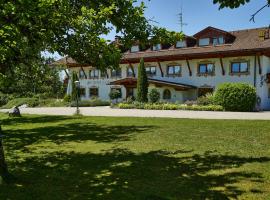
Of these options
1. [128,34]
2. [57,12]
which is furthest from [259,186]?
[57,12]

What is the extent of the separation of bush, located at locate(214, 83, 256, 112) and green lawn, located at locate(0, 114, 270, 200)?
1717 cm

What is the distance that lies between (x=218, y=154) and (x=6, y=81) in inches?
244

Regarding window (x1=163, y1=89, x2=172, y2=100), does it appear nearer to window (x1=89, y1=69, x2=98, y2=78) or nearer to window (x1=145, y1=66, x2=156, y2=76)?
window (x1=145, y1=66, x2=156, y2=76)

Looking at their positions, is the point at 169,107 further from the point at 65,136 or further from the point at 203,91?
the point at 65,136

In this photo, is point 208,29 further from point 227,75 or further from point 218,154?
point 218,154

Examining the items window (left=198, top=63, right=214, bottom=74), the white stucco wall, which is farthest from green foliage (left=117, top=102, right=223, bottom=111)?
window (left=198, top=63, right=214, bottom=74)

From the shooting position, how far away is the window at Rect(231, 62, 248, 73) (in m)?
39.0

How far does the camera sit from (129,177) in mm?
8352

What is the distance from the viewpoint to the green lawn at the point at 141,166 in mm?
7204

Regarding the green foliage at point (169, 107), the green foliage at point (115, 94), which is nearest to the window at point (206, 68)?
the green foliage at point (169, 107)

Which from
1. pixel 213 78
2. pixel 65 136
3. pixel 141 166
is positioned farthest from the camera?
pixel 213 78

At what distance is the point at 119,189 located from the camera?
7.41m

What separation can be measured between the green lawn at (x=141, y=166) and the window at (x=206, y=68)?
26376 millimetres

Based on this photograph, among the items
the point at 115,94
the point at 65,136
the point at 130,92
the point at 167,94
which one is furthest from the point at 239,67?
the point at 65,136
